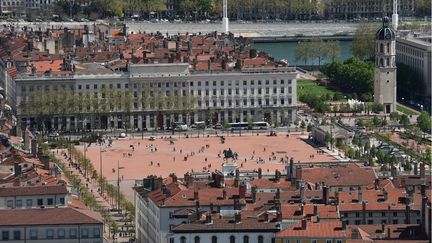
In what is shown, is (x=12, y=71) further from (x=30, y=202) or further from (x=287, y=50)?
(x=30, y=202)

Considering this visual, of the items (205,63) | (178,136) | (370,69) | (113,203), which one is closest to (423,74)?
(370,69)

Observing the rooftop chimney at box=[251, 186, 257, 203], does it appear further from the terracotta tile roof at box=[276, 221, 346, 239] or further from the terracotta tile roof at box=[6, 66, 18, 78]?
the terracotta tile roof at box=[6, 66, 18, 78]

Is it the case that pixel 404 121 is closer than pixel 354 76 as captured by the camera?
Yes

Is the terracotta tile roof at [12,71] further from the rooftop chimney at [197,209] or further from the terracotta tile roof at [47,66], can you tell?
the rooftop chimney at [197,209]

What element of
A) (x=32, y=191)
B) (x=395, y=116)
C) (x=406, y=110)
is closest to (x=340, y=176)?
(x=32, y=191)

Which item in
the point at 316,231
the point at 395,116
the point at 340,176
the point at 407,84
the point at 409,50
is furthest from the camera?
the point at 409,50

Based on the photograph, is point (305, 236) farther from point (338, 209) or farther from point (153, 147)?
point (153, 147)

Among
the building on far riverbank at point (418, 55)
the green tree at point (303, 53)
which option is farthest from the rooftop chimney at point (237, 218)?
the green tree at point (303, 53)
